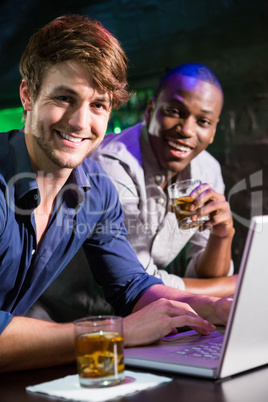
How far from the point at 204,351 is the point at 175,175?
2066mm

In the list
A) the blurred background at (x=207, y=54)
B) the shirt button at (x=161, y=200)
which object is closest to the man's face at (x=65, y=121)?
the shirt button at (x=161, y=200)

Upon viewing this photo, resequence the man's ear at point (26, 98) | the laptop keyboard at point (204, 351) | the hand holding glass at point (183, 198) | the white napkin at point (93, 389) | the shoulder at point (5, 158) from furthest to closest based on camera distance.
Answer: the hand holding glass at point (183, 198) → the man's ear at point (26, 98) → the shoulder at point (5, 158) → the laptop keyboard at point (204, 351) → the white napkin at point (93, 389)

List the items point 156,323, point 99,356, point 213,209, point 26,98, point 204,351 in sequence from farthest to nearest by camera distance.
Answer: point 213,209 → point 26,98 → point 156,323 → point 204,351 → point 99,356

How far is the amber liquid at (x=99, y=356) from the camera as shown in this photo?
950 mm

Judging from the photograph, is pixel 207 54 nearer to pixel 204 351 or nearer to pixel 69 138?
pixel 69 138

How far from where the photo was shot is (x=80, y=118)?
1810 mm

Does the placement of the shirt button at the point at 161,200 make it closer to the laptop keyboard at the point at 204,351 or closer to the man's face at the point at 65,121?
the man's face at the point at 65,121

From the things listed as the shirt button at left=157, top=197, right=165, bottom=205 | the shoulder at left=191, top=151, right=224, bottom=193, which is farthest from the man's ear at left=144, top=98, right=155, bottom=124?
the shirt button at left=157, top=197, right=165, bottom=205

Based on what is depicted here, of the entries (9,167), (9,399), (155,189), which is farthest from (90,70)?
(155,189)

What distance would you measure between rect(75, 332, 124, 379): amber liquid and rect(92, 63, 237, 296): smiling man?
65.1 inches

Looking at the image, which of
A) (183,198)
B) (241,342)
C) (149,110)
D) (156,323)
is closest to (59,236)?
(156,323)

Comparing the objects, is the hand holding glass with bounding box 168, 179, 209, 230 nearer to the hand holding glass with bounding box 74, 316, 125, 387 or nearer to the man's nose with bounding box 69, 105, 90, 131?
the man's nose with bounding box 69, 105, 90, 131

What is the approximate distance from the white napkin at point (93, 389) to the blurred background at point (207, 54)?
232 cm

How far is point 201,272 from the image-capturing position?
2.96m
